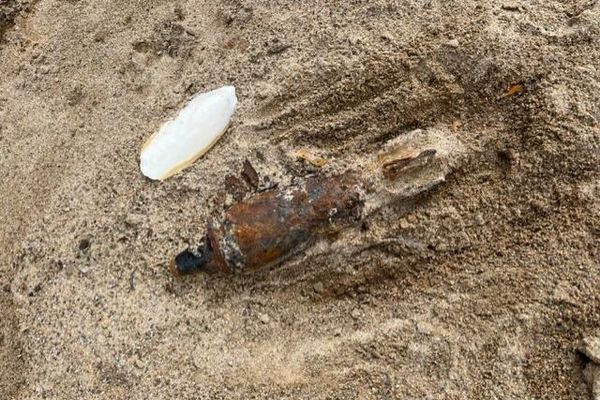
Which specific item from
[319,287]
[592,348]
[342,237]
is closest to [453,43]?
[342,237]

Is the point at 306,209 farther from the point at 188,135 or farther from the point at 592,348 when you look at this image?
the point at 592,348

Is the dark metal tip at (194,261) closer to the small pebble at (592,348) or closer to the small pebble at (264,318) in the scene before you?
the small pebble at (264,318)

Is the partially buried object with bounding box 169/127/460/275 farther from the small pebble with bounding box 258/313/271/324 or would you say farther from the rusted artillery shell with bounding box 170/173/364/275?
the small pebble with bounding box 258/313/271/324

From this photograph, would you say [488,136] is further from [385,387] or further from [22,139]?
[22,139]

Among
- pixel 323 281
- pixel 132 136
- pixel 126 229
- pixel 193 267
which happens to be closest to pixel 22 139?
pixel 132 136

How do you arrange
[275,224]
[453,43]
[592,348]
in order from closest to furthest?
[592,348]
[275,224]
[453,43]

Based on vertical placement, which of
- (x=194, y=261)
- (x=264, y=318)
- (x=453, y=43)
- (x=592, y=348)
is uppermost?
(x=453, y=43)

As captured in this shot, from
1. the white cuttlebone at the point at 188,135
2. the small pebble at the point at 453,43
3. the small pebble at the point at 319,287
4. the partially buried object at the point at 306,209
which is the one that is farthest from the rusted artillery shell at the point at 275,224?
the small pebble at the point at 453,43
